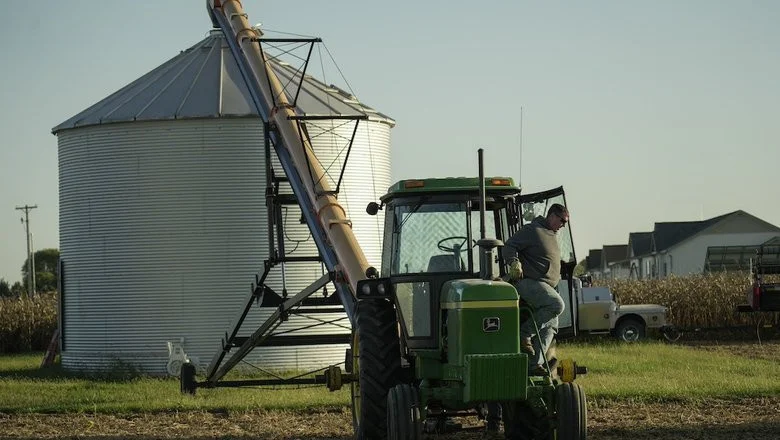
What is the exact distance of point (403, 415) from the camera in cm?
1189

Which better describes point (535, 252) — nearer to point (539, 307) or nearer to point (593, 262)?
point (539, 307)

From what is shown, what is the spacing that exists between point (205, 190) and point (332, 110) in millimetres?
3314

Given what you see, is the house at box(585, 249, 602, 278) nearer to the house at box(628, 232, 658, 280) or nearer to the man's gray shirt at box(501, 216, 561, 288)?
the house at box(628, 232, 658, 280)

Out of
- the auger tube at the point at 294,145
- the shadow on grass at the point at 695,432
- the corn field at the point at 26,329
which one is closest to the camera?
the shadow on grass at the point at 695,432

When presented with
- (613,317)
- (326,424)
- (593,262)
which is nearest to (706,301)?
(613,317)

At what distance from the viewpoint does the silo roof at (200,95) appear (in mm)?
27406

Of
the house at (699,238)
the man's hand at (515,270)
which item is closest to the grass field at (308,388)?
the man's hand at (515,270)

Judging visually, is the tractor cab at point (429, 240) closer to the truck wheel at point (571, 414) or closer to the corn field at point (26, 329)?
the truck wheel at point (571, 414)

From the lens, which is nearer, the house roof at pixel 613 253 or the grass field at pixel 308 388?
the grass field at pixel 308 388

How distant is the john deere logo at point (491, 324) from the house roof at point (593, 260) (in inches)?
4410

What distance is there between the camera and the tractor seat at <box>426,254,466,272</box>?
13180 mm

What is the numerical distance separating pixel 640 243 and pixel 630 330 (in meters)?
58.8

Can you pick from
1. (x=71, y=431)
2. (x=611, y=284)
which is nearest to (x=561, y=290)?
(x=71, y=431)

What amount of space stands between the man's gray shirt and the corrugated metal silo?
13652 mm
